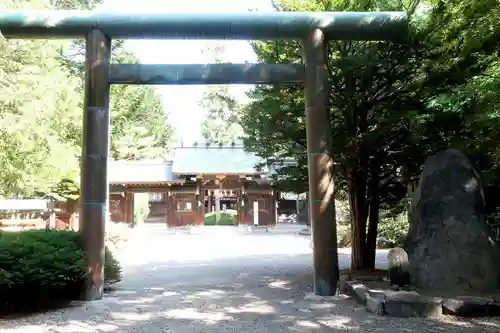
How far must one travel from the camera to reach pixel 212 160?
30.0 m

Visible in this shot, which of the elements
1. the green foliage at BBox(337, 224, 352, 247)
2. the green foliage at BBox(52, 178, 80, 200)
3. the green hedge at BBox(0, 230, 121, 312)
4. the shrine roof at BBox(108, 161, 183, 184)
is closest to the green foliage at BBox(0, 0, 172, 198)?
the green foliage at BBox(52, 178, 80, 200)

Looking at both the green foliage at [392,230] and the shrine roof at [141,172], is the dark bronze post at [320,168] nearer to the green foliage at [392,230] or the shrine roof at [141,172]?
the green foliage at [392,230]

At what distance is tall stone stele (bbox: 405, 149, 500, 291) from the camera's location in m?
5.89

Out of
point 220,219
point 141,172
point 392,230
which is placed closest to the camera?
point 392,230

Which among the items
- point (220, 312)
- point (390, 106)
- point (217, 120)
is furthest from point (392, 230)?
point (217, 120)

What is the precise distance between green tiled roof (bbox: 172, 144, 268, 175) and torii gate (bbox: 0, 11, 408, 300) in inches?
797

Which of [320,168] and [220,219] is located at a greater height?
[320,168]

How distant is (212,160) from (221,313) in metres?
24.5

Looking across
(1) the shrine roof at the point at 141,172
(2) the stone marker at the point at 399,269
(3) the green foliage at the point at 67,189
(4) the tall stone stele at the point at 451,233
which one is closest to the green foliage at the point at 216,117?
(1) the shrine roof at the point at 141,172

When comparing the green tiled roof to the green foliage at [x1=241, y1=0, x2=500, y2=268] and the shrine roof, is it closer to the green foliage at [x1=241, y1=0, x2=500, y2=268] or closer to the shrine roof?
the shrine roof

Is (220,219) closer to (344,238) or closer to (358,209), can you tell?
(344,238)

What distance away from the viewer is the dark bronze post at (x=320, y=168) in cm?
668

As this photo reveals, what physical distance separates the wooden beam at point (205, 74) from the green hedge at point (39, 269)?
8.13 ft

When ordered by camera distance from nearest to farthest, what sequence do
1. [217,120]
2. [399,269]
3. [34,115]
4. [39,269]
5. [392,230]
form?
1. [39,269]
2. [399,269]
3. [34,115]
4. [392,230]
5. [217,120]
